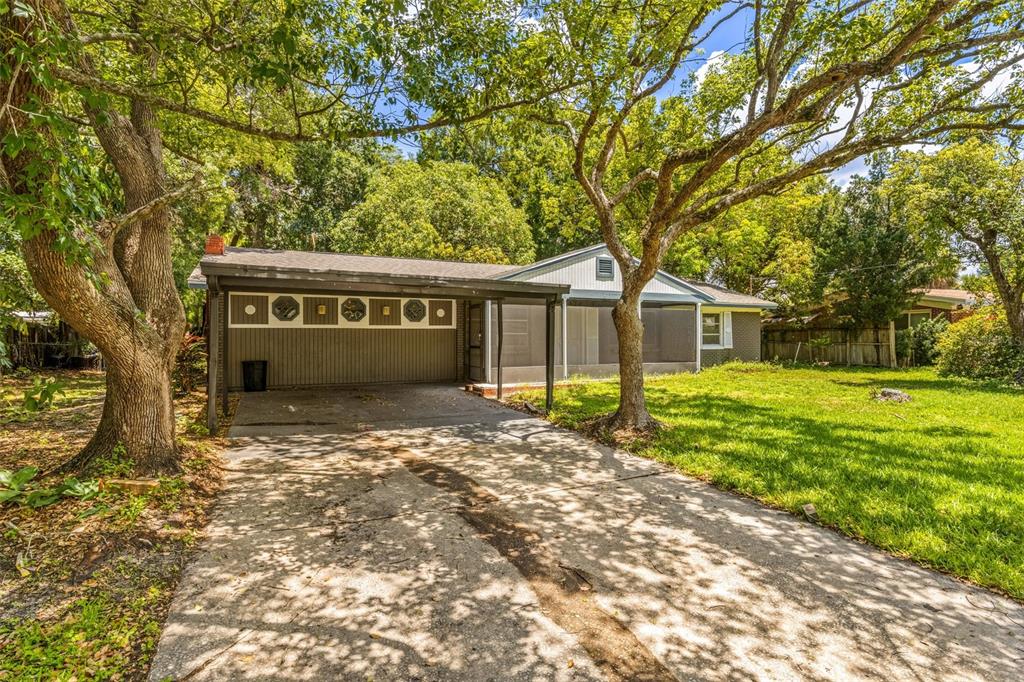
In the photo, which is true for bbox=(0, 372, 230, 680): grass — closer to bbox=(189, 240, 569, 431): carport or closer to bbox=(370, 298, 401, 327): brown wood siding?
bbox=(189, 240, 569, 431): carport

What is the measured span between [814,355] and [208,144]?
1957 centimetres

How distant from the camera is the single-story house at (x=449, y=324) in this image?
10156mm

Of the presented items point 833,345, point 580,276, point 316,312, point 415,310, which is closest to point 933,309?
point 833,345

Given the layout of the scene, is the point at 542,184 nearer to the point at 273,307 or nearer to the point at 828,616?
the point at 273,307

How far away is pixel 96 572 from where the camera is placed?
2928 mm

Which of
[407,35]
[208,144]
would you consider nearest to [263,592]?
[407,35]

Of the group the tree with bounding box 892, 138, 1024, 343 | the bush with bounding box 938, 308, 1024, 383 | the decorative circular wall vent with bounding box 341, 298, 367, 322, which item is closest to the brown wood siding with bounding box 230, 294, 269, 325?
the decorative circular wall vent with bounding box 341, 298, 367, 322

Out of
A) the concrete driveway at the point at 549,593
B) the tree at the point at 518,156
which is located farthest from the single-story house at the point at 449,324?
the concrete driveway at the point at 549,593

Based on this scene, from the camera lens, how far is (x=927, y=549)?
134 inches

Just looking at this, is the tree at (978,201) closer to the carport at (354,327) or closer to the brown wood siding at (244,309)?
the carport at (354,327)

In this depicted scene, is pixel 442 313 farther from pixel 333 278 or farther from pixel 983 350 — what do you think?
pixel 983 350

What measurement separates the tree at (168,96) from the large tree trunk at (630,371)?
301cm

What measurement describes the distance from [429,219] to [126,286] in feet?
52.4

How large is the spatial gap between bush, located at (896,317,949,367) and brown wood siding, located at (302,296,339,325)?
17508 mm
